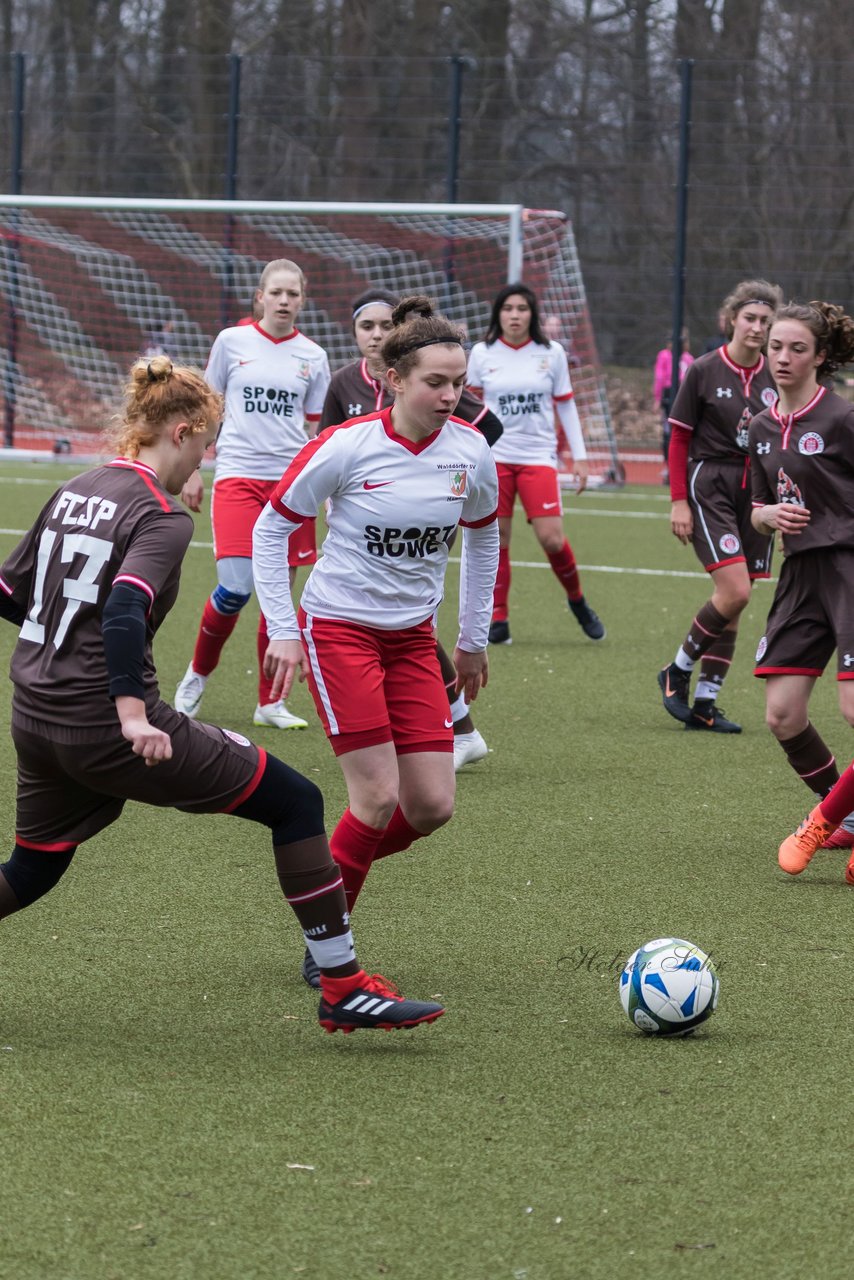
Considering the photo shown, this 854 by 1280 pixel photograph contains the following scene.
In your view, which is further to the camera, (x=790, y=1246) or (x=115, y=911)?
(x=115, y=911)

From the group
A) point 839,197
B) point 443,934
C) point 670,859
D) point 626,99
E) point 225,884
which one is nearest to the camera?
point 443,934

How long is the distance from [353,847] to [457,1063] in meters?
0.74

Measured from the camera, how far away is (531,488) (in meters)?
10.1

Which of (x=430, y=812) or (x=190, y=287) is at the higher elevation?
(x=430, y=812)

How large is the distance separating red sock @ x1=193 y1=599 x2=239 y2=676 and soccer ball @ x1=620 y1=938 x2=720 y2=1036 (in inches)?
154

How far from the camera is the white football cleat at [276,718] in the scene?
7871 millimetres

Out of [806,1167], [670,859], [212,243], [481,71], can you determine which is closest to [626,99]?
[481,71]

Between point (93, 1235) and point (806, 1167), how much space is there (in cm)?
140

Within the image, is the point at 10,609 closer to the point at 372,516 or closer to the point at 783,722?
the point at 372,516

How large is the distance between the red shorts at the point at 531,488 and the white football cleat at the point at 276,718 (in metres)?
2.62

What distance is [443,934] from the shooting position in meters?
4.94

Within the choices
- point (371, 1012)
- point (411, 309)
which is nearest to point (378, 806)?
point (371, 1012)

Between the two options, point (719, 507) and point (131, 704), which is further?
point (719, 507)

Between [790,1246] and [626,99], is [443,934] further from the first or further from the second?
[626,99]
